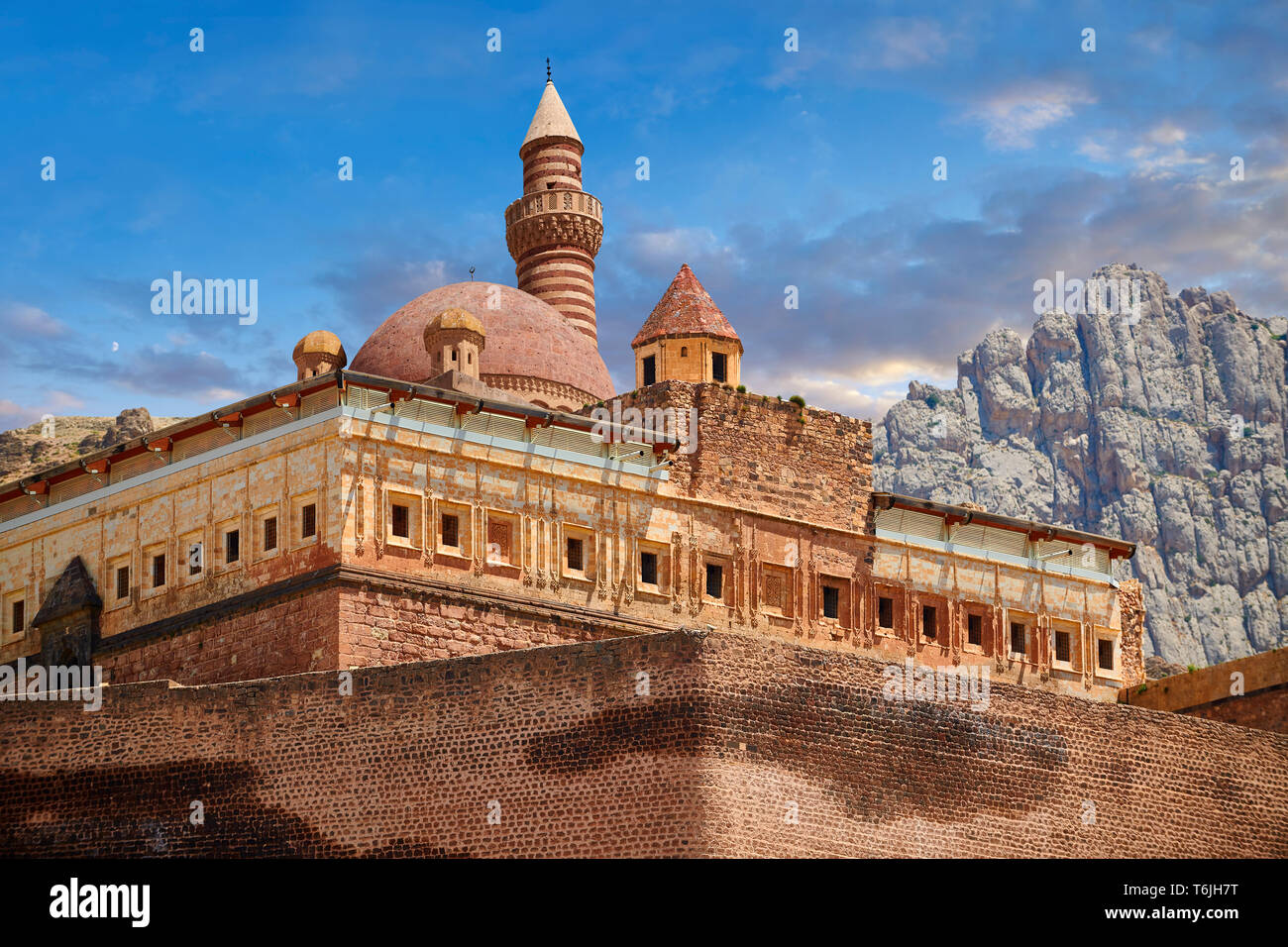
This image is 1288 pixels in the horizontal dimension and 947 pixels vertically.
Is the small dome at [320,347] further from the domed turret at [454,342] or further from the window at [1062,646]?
the window at [1062,646]

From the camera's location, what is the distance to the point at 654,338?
45.1 metres

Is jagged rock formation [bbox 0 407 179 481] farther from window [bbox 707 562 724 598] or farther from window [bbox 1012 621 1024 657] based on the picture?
window [bbox 1012 621 1024 657]

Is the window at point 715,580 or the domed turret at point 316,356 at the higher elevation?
the domed turret at point 316,356

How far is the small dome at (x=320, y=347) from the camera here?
1791 inches

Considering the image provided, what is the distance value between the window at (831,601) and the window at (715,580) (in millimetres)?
2693

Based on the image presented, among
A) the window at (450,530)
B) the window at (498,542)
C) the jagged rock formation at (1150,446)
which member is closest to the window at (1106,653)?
the window at (498,542)

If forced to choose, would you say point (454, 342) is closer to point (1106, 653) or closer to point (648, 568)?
point (648, 568)

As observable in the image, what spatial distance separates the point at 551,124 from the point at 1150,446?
98.1 metres

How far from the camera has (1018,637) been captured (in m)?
44.4

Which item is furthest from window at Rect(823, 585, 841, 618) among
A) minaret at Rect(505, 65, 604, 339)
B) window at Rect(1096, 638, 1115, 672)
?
minaret at Rect(505, 65, 604, 339)

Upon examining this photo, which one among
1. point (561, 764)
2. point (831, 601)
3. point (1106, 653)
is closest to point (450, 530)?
point (831, 601)
